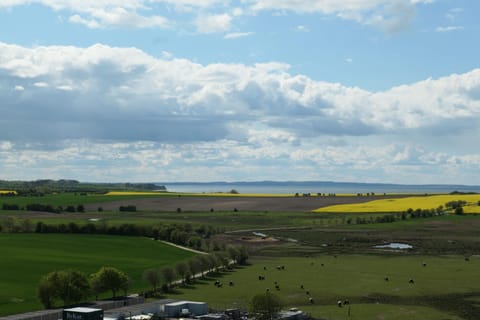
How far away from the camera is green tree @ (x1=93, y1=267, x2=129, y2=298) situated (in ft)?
292

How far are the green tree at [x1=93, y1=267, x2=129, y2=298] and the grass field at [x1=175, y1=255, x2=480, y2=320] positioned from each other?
8.96m

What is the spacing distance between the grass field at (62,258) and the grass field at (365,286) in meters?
16.7

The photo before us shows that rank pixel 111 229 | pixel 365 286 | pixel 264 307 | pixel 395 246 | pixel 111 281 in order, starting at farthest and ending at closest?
pixel 111 229, pixel 395 246, pixel 365 286, pixel 111 281, pixel 264 307

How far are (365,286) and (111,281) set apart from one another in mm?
40284

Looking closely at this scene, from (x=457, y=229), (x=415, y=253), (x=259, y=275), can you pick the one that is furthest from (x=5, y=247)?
(x=457, y=229)

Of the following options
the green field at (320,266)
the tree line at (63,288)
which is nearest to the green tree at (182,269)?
the green field at (320,266)

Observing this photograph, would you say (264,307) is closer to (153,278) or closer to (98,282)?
(98,282)

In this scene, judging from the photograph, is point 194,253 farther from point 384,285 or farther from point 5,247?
point 384,285

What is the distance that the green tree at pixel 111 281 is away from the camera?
8894 cm

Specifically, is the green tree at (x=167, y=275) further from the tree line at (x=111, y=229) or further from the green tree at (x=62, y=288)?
the tree line at (x=111, y=229)

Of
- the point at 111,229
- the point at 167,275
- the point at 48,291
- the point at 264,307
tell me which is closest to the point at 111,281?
the point at 48,291

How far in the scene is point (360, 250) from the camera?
14800cm

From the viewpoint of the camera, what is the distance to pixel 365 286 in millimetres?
102500

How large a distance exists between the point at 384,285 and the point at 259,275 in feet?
72.9
